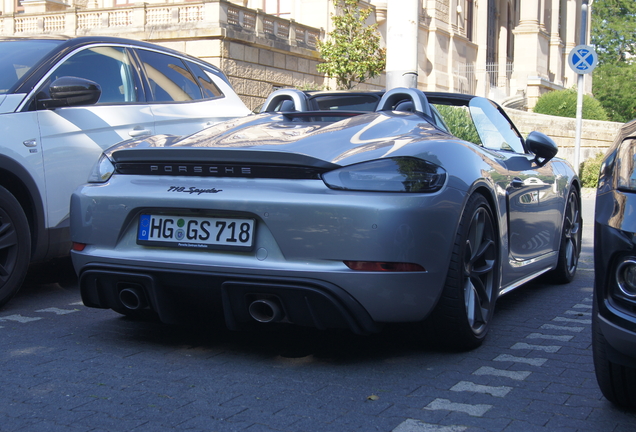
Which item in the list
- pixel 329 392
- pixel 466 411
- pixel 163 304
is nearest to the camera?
pixel 466 411

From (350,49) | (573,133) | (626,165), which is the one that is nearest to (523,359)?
(626,165)

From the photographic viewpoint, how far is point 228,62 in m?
22.7

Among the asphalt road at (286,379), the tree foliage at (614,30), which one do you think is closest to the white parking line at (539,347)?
the asphalt road at (286,379)

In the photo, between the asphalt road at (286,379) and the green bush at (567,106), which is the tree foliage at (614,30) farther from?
the asphalt road at (286,379)

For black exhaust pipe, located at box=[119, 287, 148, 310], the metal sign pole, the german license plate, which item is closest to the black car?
the german license plate

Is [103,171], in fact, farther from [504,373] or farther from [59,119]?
[504,373]

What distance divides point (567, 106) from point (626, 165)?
28212mm

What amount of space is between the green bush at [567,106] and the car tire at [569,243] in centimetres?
2394

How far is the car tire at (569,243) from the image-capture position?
5957 mm

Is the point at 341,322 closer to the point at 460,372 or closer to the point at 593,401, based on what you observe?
the point at 460,372

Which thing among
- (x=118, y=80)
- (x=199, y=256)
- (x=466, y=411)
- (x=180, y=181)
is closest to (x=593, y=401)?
(x=466, y=411)

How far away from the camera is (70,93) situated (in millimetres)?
4934

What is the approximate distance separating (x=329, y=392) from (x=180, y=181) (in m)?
1.16

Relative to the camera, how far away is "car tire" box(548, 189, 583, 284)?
19.5ft
